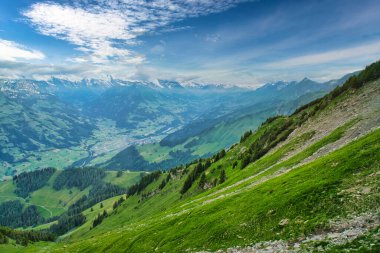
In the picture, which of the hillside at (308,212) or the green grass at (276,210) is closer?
the hillside at (308,212)

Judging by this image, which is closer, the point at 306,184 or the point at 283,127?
the point at 306,184

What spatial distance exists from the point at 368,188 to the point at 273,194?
1284 centimetres

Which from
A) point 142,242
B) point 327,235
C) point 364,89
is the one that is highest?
point 364,89

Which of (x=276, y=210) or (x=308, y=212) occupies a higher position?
(x=308, y=212)

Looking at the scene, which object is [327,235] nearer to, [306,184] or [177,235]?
[306,184]

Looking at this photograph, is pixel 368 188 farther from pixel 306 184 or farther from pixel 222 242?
pixel 222 242

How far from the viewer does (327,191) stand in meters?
33.2

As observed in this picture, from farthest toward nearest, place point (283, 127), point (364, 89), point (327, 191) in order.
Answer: point (283, 127) → point (364, 89) → point (327, 191)

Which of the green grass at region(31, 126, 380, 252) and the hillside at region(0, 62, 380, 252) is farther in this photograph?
the green grass at region(31, 126, 380, 252)

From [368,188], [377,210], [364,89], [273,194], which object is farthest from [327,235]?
[364,89]

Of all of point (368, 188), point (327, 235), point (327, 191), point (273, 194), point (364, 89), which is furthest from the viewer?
point (364, 89)

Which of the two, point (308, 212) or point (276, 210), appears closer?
point (308, 212)

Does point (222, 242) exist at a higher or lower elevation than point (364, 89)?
lower

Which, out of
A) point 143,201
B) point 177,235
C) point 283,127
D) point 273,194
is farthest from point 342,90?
point 143,201
